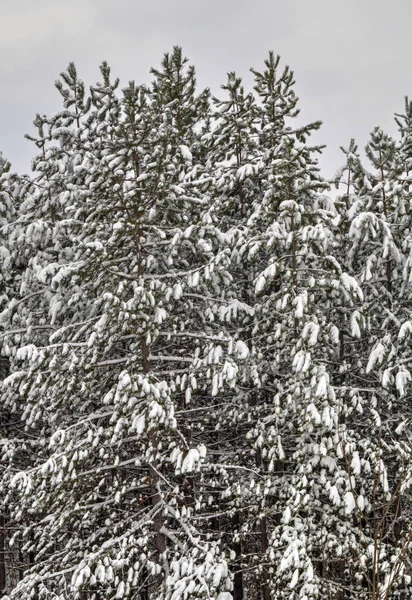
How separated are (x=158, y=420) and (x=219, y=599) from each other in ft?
8.83

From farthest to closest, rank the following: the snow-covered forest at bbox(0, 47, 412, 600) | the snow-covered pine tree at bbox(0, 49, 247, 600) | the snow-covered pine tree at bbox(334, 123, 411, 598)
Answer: the snow-covered pine tree at bbox(334, 123, 411, 598) → the snow-covered forest at bbox(0, 47, 412, 600) → the snow-covered pine tree at bbox(0, 49, 247, 600)

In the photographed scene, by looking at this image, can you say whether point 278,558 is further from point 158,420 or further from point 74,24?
point 74,24

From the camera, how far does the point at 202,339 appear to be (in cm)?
999

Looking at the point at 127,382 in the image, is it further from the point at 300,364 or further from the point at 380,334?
the point at 380,334

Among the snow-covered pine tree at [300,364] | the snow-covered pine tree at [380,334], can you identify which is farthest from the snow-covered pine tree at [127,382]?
the snow-covered pine tree at [380,334]

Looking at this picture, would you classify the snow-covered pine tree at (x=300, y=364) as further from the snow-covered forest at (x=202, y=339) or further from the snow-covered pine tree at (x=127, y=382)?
the snow-covered pine tree at (x=127, y=382)

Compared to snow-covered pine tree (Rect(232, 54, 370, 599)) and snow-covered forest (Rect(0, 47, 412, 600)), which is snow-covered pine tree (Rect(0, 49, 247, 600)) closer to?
snow-covered forest (Rect(0, 47, 412, 600))

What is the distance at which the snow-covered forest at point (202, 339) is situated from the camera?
28.0 ft

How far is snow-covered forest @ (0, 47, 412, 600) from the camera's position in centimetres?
853

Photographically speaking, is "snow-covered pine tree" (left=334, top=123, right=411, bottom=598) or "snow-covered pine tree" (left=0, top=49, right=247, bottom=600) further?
"snow-covered pine tree" (left=334, top=123, right=411, bottom=598)

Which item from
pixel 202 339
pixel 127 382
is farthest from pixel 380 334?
pixel 127 382

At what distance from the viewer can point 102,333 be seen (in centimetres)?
912

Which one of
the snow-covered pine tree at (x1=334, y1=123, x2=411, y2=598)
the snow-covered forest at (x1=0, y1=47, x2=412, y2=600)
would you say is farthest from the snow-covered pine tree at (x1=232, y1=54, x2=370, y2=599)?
the snow-covered pine tree at (x1=334, y1=123, x2=411, y2=598)

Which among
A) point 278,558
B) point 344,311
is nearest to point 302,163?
point 344,311
